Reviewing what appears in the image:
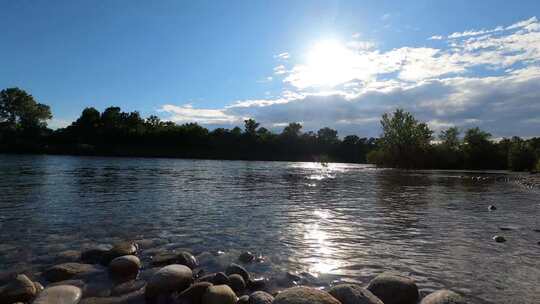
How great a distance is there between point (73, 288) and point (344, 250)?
348 inches

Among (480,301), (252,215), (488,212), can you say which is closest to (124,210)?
(252,215)

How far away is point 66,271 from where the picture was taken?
10.4 meters

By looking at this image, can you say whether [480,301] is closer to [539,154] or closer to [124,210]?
[124,210]

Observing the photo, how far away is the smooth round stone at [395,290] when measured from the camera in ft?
29.4

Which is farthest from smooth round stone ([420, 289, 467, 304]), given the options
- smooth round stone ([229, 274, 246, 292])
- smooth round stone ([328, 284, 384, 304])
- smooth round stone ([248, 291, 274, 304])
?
smooth round stone ([229, 274, 246, 292])

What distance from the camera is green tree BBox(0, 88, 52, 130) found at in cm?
17750

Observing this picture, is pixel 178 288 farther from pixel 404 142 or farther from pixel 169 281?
pixel 404 142

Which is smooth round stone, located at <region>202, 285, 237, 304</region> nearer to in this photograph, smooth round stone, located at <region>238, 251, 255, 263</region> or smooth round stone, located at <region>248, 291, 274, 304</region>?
smooth round stone, located at <region>248, 291, 274, 304</region>

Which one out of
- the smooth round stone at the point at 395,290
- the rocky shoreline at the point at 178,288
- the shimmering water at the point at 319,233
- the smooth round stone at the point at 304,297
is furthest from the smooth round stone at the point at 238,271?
the smooth round stone at the point at 395,290

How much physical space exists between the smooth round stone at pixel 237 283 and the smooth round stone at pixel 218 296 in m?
1.09

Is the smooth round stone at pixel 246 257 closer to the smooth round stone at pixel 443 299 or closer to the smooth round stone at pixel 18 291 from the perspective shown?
the smooth round stone at pixel 443 299

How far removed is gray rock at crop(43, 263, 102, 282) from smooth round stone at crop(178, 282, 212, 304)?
142 inches

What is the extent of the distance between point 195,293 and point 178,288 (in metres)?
0.61

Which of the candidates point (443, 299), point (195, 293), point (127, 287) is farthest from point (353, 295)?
point (127, 287)
